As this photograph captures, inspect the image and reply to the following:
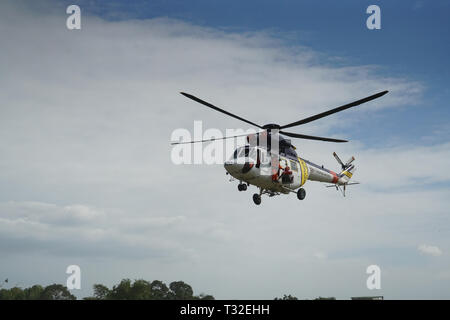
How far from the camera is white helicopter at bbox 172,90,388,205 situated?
38.2m

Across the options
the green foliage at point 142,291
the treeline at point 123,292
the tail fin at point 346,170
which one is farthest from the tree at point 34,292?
the tail fin at point 346,170

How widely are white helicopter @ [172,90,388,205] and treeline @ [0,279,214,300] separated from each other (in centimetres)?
10064

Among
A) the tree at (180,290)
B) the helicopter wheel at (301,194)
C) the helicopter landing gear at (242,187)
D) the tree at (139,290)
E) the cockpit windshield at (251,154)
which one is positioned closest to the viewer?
the cockpit windshield at (251,154)

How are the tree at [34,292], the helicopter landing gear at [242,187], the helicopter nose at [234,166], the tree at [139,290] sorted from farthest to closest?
the tree at [34,292], the tree at [139,290], the helicopter landing gear at [242,187], the helicopter nose at [234,166]

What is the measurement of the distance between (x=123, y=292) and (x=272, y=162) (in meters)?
108

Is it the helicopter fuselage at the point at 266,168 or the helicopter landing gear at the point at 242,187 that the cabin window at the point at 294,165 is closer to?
the helicopter fuselage at the point at 266,168

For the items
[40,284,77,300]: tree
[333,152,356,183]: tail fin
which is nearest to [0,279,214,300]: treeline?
[40,284,77,300]: tree

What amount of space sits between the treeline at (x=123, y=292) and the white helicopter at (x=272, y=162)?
101 m

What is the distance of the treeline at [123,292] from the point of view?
136000 mm

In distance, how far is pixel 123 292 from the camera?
136625 mm
